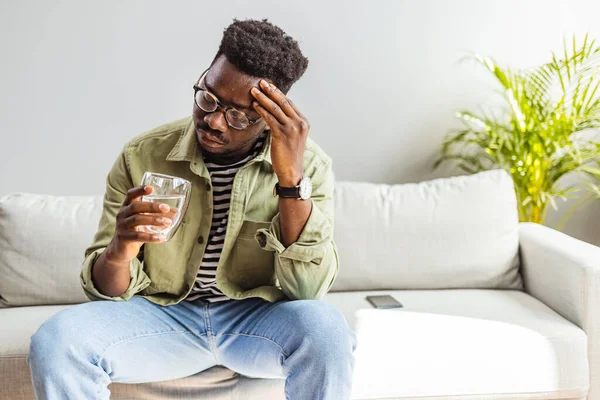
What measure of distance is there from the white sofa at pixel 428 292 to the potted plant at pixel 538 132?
0.23 m

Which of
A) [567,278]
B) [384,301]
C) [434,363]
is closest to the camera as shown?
[434,363]

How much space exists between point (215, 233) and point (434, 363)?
679 mm

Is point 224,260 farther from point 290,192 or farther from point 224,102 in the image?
point 224,102

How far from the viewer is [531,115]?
8.12ft

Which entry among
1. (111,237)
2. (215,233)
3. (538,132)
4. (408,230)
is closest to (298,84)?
(408,230)

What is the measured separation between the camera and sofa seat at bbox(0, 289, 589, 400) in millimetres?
1631

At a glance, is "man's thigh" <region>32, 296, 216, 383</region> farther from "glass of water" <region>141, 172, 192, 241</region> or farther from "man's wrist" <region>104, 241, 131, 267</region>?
"glass of water" <region>141, 172, 192, 241</region>

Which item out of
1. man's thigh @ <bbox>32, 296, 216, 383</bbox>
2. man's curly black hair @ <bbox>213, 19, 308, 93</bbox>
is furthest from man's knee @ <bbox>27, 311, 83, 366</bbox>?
man's curly black hair @ <bbox>213, 19, 308, 93</bbox>

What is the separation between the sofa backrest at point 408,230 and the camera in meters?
2.13

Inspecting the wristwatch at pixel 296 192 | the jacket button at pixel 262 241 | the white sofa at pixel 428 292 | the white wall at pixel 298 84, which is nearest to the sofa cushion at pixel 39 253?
the white sofa at pixel 428 292

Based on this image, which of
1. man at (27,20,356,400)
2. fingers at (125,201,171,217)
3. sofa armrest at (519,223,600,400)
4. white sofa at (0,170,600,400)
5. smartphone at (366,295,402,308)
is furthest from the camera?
smartphone at (366,295,402,308)

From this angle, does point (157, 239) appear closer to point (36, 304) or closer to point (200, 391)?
point (200, 391)

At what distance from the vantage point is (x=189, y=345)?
5.01 ft

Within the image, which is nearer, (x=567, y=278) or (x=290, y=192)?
(x=290, y=192)
